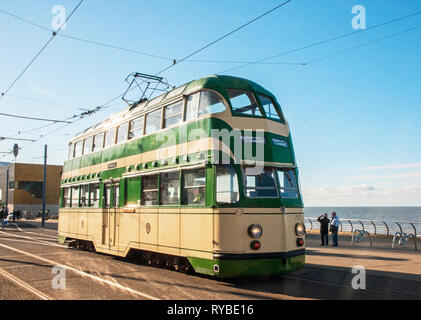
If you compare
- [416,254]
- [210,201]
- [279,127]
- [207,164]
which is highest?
[279,127]

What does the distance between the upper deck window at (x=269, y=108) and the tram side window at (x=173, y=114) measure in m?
2.00

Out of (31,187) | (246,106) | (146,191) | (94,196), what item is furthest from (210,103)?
(31,187)

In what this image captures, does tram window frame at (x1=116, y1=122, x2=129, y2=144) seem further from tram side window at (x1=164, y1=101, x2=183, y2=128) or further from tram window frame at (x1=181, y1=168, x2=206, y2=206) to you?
tram window frame at (x1=181, y1=168, x2=206, y2=206)

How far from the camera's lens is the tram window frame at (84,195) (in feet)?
49.1

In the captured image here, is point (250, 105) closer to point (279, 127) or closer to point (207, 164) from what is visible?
point (279, 127)

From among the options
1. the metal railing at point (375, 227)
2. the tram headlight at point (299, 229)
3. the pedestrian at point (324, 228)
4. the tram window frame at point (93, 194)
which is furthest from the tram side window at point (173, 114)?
the metal railing at point (375, 227)

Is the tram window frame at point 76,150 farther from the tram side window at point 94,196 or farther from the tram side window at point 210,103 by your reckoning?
the tram side window at point 210,103

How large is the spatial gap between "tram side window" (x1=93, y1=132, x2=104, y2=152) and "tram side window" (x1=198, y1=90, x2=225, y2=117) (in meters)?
6.23

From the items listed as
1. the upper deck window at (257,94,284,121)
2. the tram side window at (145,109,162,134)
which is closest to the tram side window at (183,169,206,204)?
the tram side window at (145,109,162,134)

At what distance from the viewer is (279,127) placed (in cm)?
955

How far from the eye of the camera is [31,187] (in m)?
62.2

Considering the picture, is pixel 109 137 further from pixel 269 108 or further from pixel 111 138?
pixel 269 108
